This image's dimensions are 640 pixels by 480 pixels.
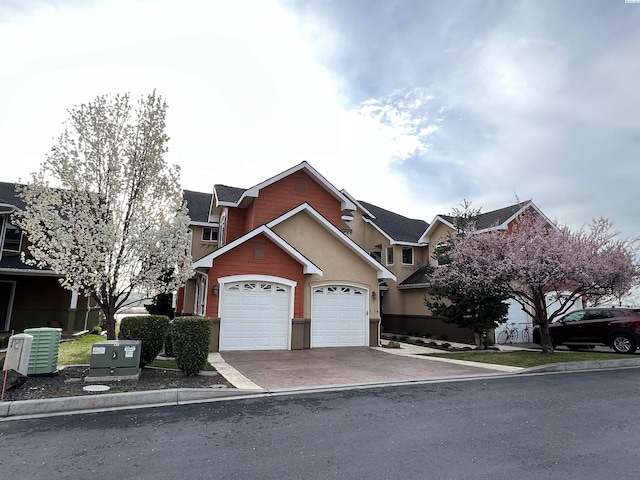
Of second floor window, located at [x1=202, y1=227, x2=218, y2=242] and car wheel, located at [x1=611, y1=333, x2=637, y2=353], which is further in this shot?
second floor window, located at [x1=202, y1=227, x2=218, y2=242]

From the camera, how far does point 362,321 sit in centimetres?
1659

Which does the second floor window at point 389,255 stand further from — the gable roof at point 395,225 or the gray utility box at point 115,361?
the gray utility box at point 115,361

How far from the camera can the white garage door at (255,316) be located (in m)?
14.1

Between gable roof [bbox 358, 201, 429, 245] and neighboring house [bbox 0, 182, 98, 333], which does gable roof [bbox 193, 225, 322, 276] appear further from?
gable roof [bbox 358, 201, 429, 245]

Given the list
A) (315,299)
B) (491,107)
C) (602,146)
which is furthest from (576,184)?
(315,299)

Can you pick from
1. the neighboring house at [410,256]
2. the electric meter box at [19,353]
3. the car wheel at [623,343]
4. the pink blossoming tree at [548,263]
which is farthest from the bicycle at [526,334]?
the electric meter box at [19,353]

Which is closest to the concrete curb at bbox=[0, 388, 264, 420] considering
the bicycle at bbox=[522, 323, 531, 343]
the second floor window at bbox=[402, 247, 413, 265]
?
the bicycle at bbox=[522, 323, 531, 343]

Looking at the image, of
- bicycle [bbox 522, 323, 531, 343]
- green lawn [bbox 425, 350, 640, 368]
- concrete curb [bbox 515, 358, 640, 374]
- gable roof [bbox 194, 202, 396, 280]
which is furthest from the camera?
bicycle [bbox 522, 323, 531, 343]

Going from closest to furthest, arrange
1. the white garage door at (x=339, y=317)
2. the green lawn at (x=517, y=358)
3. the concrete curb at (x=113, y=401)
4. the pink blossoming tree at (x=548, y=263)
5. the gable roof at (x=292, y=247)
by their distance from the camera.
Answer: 1. the concrete curb at (x=113, y=401)
2. the green lawn at (x=517, y=358)
3. the pink blossoming tree at (x=548, y=263)
4. the gable roof at (x=292, y=247)
5. the white garage door at (x=339, y=317)

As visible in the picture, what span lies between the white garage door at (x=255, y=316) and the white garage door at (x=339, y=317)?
140 cm

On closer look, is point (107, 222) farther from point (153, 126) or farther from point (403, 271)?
point (403, 271)

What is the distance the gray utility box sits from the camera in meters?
8.25

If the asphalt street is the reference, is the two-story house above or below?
above

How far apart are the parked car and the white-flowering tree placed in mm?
16150
